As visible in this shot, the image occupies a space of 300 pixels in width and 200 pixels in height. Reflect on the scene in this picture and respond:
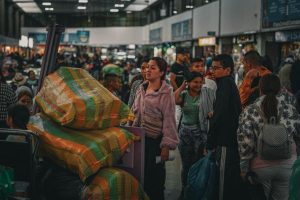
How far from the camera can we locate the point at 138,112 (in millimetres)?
6441

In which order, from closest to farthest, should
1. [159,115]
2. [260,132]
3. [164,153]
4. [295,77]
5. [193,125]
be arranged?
[260,132] < [164,153] < [159,115] < [295,77] < [193,125]

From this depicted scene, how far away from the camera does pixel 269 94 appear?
5645 mm

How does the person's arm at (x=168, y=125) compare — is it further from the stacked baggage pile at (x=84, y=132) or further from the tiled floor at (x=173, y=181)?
the tiled floor at (x=173, y=181)

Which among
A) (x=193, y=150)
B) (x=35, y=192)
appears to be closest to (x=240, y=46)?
→ (x=193, y=150)

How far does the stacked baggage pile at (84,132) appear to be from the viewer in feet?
15.2

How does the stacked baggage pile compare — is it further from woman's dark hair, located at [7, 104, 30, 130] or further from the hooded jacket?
the hooded jacket

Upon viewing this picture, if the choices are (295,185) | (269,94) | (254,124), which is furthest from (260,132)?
(295,185)

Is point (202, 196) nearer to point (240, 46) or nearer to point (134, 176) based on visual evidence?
point (134, 176)

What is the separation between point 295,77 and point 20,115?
3681mm

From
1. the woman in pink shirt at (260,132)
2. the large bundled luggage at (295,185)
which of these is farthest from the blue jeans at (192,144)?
the large bundled luggage at (295,185)

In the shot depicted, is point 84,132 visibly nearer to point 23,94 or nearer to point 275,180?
point 275,180

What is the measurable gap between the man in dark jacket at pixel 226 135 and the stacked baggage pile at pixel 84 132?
61.6 inches

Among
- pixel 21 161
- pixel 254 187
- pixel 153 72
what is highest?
pixel 153 72

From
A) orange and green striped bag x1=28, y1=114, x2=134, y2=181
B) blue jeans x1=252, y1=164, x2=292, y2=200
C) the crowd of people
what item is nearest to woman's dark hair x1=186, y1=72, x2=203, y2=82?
the crowd of people
